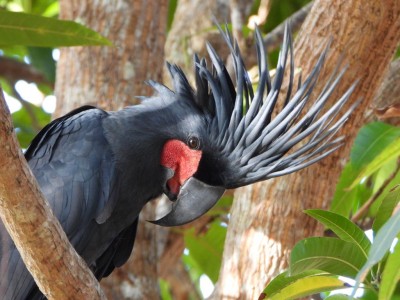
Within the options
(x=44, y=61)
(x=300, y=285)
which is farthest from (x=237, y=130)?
(x=44, y=61)

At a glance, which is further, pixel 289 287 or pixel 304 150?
pixel 304 150

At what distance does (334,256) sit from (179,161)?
713mm

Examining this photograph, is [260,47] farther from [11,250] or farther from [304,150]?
[11,250]

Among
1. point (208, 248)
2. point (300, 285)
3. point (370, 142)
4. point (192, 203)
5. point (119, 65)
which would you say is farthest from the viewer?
point (208, 248)

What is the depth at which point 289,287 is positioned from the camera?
A: 2.19m

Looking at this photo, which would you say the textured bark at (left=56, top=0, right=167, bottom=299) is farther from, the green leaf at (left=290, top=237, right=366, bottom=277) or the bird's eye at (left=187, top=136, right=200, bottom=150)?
the green leaf at (left=290, top=237, right=366, bottom=277)

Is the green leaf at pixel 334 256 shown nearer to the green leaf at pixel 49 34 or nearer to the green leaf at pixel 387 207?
the green leaf at pixel 387 207

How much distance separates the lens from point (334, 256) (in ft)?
7.42

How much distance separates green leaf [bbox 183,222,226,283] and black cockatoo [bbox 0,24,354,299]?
990mm

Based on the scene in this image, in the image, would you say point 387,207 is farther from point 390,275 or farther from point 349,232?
point 390,275

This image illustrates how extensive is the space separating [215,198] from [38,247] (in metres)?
0.90

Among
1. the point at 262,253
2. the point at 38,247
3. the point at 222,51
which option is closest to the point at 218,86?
the point at 262,253

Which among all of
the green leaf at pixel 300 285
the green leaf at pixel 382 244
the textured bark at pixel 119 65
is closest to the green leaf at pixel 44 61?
the textured bark at pixel 119 65

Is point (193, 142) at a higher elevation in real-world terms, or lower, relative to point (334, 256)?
higher
